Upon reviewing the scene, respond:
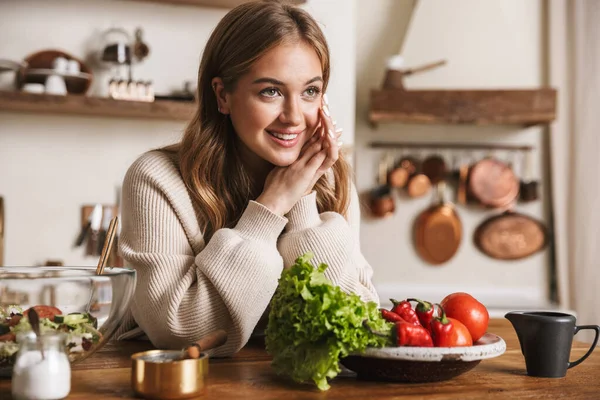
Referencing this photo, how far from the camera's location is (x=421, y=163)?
12.9 ft

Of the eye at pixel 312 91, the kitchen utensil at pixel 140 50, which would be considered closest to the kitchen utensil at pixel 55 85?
the kitchen utensil at pixel 140 50

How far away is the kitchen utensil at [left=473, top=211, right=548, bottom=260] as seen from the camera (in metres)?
3.92

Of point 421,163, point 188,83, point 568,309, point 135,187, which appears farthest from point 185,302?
A: point 568,309

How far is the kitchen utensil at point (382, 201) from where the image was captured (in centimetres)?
386

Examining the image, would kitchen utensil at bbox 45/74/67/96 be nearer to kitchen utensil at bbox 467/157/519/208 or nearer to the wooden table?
the wooden table

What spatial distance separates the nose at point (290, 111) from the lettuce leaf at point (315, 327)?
24.2 inches

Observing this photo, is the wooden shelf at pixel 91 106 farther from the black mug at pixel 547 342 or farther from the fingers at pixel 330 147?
the black mug at pixel 547 342

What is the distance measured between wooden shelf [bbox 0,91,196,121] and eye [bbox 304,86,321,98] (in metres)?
1.37

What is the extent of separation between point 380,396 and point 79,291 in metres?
0.49

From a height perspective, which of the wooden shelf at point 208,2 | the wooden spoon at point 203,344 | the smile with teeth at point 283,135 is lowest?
the wooden spoon at point 203,344

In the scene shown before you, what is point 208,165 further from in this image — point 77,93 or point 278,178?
point 77,93

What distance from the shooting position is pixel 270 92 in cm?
166

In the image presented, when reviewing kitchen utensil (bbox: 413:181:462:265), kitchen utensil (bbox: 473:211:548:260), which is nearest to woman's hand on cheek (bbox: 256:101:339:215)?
kitchen utensil (bbox: 413:181:462:265)

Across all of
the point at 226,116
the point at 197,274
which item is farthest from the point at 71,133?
the point at 197,274
